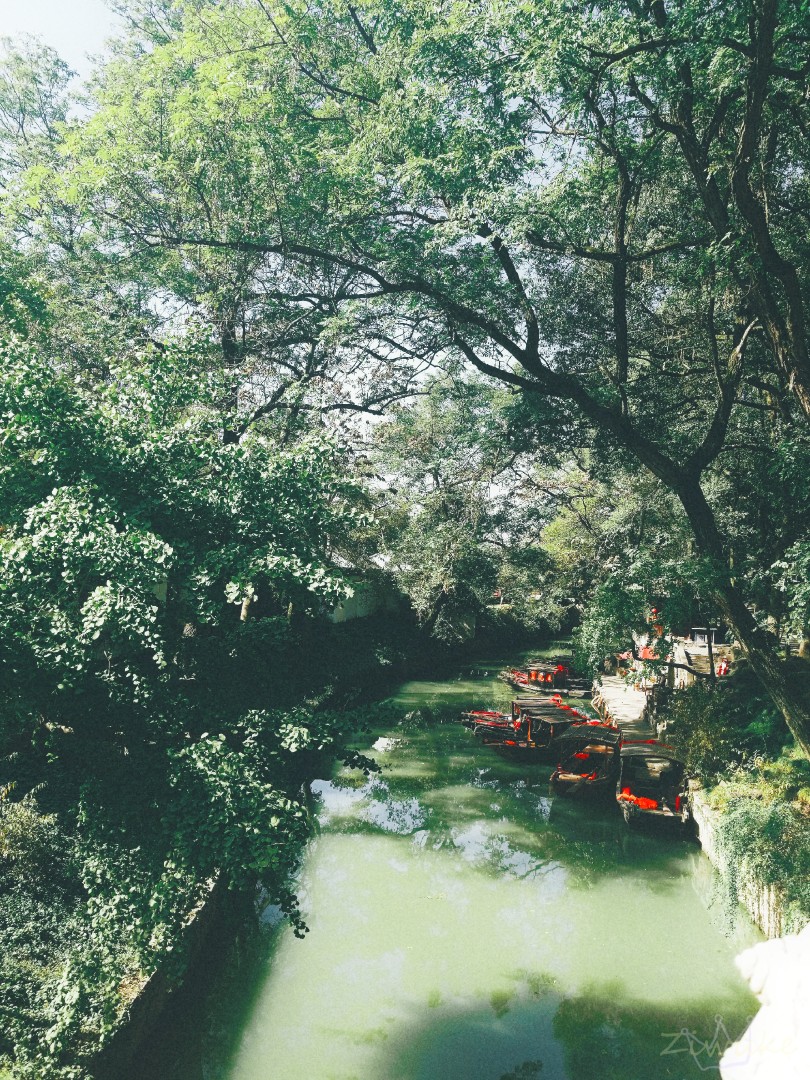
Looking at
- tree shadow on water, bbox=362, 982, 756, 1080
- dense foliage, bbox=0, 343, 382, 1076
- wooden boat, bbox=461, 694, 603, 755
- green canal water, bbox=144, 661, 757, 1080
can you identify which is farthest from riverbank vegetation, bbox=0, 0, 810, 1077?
wooden boat, bbox=461, 694, 603, 755

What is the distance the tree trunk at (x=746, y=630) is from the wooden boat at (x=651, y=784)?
14.0ft

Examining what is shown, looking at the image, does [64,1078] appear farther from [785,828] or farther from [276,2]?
[276,2]

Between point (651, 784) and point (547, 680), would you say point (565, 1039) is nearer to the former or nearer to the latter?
point (651, 784)

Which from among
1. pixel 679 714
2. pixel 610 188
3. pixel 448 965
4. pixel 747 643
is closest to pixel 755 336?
pixel 610 188

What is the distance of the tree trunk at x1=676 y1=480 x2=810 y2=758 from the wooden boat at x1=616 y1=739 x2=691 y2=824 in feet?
14.0

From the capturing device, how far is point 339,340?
35.5ft

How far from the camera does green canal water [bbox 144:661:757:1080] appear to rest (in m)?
7.21

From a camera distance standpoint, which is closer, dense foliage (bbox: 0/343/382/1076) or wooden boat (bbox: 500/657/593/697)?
dense foliage (bbox: 0/343/382/1076)

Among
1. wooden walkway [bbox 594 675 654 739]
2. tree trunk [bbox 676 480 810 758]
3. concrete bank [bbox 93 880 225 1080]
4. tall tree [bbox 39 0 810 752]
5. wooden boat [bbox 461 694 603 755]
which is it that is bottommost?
concrete bank [bbox 93 880 225 1080]

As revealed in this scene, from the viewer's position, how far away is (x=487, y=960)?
905 cm

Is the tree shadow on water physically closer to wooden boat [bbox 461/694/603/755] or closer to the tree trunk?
the tree trunk

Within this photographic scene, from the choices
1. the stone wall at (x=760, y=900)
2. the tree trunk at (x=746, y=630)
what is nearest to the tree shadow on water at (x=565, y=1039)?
the stone wall at (x=760, y=900)

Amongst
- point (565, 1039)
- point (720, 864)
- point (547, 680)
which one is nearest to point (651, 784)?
point (720, 864)

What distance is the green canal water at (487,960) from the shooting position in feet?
23.6
